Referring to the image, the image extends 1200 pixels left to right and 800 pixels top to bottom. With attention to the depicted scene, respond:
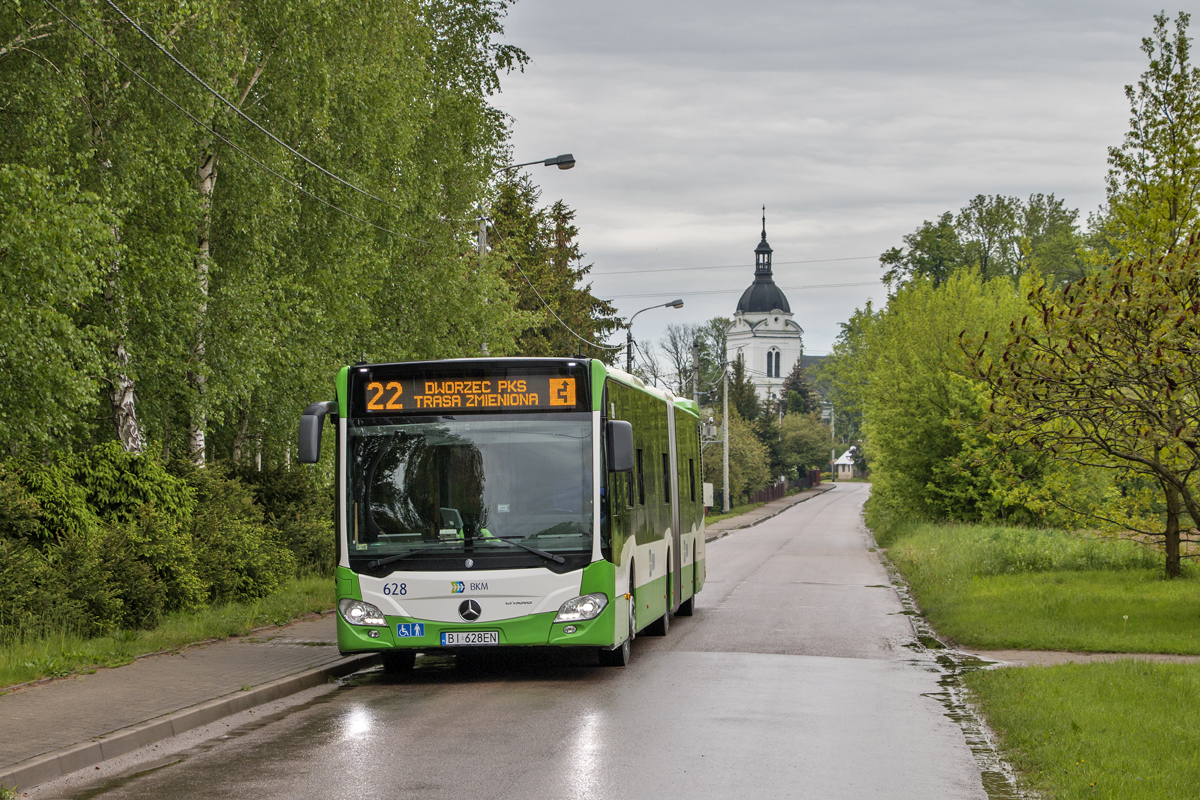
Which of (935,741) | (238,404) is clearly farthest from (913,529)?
(935,741)

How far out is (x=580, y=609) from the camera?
11297mm

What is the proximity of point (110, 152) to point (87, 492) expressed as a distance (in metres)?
5.32

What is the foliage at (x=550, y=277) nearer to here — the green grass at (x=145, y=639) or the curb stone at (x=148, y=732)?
the green grass at (x=145, y=639)

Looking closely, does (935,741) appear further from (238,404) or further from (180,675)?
(238,404)

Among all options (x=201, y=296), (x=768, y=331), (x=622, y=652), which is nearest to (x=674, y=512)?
(x=622, y=652)

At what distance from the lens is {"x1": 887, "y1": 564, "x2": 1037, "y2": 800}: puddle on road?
7.51 m

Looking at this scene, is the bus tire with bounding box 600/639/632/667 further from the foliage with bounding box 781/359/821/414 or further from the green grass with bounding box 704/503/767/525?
the foliage with bounding box 781/359/821/414

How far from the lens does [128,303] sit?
57.8 ft

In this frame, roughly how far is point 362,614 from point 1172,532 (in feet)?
48.5

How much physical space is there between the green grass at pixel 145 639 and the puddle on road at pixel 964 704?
7430mm

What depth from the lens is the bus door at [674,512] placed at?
53.6ft

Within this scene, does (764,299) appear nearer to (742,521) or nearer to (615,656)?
(742,521)

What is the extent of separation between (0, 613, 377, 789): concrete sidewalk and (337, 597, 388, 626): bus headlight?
629 millimetres

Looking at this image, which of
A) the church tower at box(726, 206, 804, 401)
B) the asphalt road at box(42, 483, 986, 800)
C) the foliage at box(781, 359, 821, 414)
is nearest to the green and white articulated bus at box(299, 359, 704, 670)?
the asphalt road at box(42, 483, 986, 800)
